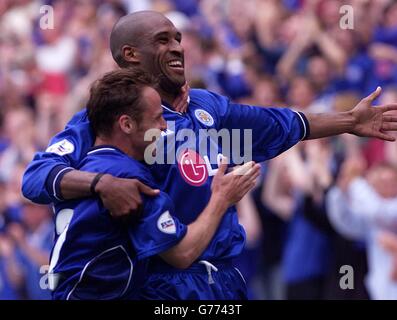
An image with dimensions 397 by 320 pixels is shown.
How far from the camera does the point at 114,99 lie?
5.16m

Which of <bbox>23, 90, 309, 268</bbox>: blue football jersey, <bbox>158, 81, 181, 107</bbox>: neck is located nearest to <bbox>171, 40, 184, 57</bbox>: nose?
<bbox>158, 81, 181, 107</bbox>: neck

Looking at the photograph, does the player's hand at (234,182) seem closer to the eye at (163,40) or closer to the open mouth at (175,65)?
the open mouth at (175,65)

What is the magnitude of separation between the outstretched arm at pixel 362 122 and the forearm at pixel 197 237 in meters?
1.01

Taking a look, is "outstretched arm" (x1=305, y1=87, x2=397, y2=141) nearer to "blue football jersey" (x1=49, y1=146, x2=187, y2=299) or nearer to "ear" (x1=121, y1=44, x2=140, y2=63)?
"ear" (x1=121, y1=44, x2=140, y2=63)

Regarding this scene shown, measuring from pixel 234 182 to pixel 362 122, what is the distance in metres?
1.04

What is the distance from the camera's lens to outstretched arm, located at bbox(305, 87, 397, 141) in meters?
5.90

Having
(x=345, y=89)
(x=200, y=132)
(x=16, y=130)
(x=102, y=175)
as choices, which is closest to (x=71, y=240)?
(x=102, y=175)

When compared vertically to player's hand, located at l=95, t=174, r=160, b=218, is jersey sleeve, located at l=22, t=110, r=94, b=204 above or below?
above

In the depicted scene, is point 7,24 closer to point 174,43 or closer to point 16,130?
point 16,130

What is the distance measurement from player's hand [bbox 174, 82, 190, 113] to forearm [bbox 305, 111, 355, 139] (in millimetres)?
695

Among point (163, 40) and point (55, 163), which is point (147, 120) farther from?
point (163, 40)

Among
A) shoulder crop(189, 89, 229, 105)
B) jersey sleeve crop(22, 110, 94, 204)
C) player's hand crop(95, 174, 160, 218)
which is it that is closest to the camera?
player's hand crop(95, 174, 160, 218)
